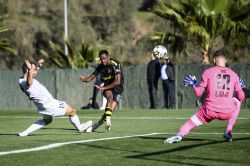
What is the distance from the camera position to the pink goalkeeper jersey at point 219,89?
5945mm

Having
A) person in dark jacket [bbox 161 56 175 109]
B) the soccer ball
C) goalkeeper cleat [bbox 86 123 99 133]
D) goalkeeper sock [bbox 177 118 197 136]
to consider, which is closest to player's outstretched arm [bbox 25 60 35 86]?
goalkeeper cleat [bbox 86 123 99 133]

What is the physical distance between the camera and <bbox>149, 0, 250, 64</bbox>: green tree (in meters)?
18.8

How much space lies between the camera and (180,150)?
5395mm

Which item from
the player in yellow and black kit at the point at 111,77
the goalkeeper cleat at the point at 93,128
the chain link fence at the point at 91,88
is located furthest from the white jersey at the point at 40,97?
the chain link fence at the point at 91,88

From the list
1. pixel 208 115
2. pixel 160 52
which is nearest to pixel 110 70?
pixel 208 115

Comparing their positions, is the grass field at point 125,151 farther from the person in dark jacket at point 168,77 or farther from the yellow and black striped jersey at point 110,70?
the person in dark jacket at point 168,77

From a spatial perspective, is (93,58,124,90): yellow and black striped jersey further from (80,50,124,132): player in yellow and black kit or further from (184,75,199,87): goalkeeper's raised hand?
(184,75,199,87): goalkeeper's raised hand

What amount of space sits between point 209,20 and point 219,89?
44.2 ft

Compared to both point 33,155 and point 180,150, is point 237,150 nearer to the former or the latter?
point 180,150

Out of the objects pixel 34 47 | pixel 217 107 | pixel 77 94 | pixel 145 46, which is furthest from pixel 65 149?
pixel 145 46

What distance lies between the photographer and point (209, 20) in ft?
61.8

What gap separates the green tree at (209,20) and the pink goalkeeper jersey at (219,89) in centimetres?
1295

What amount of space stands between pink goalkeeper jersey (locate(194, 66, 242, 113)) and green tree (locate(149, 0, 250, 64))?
510 inches

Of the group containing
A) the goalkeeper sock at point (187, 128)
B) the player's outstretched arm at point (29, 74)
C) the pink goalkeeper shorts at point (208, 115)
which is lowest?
the goalkeeper sock at point (187, 128)
